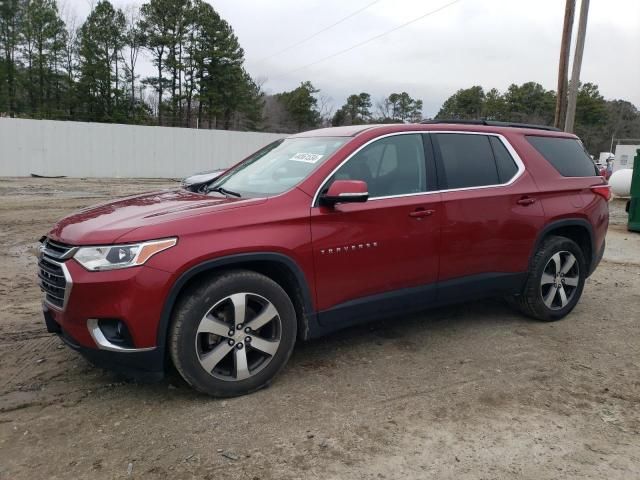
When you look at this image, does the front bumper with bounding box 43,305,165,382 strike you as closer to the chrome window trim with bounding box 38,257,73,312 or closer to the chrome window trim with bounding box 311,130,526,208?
the chrome window trim with bounding box 38,257,73,312

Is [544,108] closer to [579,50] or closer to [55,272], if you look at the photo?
[579,50]

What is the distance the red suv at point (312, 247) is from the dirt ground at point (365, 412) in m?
0.32

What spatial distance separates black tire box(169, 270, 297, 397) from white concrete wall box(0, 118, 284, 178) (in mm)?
24686

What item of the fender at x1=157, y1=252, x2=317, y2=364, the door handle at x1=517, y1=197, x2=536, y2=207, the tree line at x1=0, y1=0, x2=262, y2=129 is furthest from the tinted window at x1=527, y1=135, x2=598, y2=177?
the tree line at x1=0, y1=0, x2=262, y2=129

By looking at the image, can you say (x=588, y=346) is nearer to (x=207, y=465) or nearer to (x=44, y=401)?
(x=207, y=465)

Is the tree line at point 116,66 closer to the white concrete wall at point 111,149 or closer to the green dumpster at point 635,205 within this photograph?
the white concrete wall at point 111,149

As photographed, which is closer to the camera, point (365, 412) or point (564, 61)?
point (365, 412)

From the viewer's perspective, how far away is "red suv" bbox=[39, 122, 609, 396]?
9.89ft

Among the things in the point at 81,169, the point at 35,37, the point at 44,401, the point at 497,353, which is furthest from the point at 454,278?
the point at 35,37

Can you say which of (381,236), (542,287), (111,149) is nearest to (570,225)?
(542,287)

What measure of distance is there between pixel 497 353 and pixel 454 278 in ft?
2.29

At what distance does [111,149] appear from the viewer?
2650cm

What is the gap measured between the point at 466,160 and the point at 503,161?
1.44 feet

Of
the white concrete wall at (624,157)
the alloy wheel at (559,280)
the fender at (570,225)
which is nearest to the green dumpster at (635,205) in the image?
the fender at (570,225)
